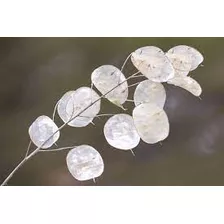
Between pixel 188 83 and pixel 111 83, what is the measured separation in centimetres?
28

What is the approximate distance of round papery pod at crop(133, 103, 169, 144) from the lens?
1.47 metres

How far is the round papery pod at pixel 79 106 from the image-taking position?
150 centimetres

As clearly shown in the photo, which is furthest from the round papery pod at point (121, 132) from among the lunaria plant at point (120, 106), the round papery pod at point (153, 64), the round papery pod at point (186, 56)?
the round papery pod at point (186, 56)

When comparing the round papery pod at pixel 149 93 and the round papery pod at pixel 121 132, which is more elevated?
the round papery pod at pixel 149 93

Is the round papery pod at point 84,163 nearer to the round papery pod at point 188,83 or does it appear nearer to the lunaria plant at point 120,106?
the lunaria plant at point 120,106

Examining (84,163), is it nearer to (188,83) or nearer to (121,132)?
(121,132)

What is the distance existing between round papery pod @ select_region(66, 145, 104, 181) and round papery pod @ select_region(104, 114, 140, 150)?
0.08m

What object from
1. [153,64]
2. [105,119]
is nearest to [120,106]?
[105,119]

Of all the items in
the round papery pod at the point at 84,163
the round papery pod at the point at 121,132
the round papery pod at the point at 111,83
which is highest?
the round papery pod at the point at 111,83

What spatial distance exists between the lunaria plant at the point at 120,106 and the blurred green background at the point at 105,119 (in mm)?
20

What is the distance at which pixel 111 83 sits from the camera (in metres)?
1.49
